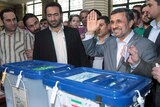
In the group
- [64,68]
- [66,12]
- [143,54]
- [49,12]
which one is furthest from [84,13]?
[66,12]

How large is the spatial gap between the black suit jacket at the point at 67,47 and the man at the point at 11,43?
286 millimetres

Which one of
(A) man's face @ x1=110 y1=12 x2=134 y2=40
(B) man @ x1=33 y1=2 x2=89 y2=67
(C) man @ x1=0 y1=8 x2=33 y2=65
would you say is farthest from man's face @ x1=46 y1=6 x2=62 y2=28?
(A) man's face @ x1=110 y1=12 x2=134 y2=40

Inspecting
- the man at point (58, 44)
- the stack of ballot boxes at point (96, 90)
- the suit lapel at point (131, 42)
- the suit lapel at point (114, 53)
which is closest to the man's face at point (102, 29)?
the man at point (58, 44)

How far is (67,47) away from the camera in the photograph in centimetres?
235

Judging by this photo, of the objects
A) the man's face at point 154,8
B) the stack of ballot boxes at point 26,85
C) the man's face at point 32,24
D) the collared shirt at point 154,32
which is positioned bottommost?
the stack of ballot boxes at point 26,85

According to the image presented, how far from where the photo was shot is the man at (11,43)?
2578 mm

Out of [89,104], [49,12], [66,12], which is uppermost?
[66,12]

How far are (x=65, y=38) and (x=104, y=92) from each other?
1468mm

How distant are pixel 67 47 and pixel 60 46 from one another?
8 centimetres

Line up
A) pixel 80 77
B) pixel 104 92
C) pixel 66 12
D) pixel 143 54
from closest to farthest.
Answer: pixel 104 92
pixel 80 77
pixel 143 54
pixel 66 12

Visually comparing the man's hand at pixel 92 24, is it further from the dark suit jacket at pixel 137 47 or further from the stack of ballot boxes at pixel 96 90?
the stack of ballot boxes at pixel 96 90

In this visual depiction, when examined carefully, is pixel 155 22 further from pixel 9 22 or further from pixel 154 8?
pixel 9 22

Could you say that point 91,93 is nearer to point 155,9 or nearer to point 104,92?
point 104,92

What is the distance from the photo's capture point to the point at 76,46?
242 cm
